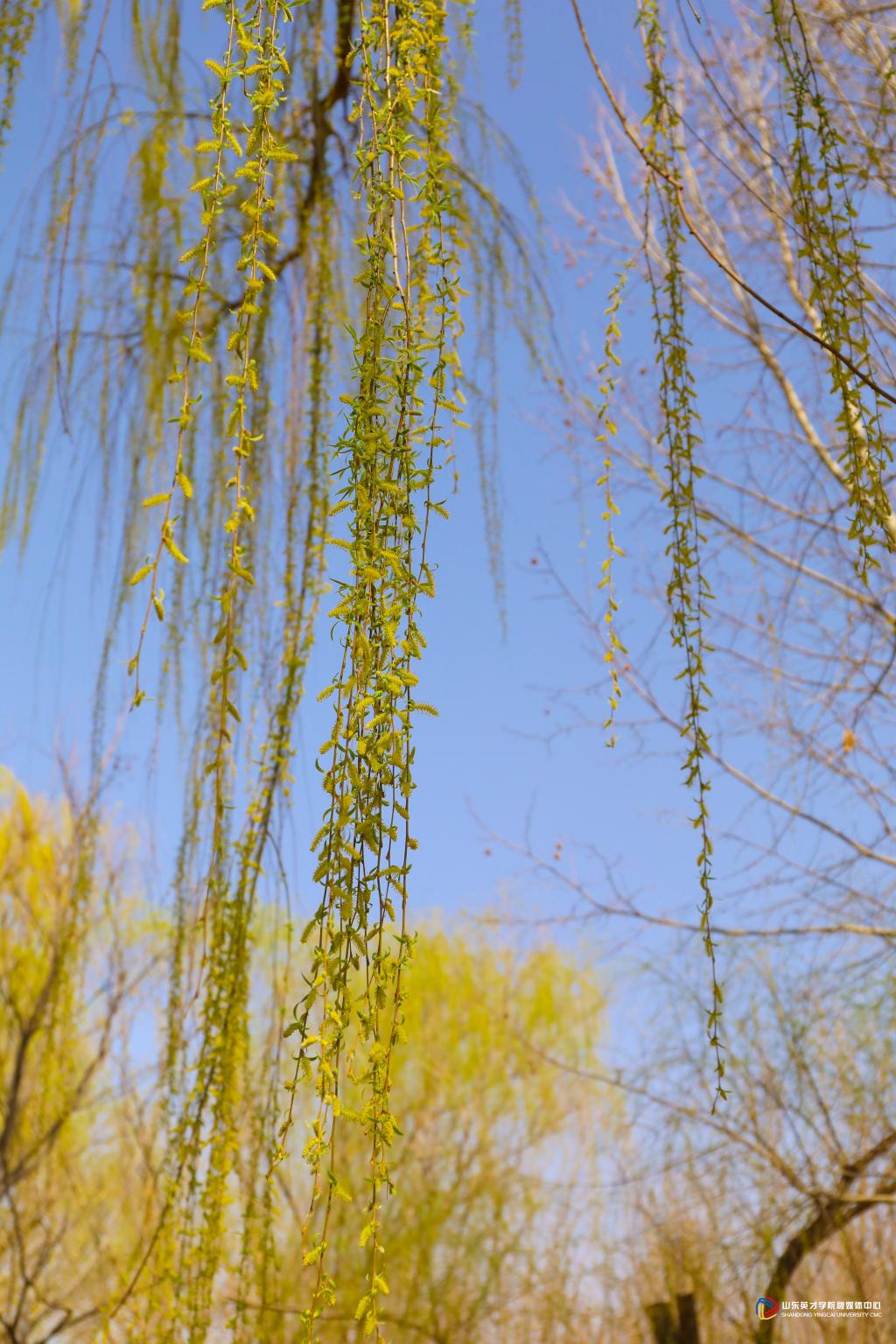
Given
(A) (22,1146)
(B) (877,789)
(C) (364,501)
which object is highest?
(B) (877,789)

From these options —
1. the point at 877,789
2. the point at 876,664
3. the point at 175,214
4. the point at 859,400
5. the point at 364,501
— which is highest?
the point at 175,214

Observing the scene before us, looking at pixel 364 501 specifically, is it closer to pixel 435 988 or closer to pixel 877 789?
pixel 877 789

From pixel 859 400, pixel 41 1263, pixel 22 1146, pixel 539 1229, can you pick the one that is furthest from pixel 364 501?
pixel 539 1229

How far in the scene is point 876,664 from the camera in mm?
2303

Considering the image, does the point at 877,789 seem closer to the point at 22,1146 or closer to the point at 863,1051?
the point at 863,1051

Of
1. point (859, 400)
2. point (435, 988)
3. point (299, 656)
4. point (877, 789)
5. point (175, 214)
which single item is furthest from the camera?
point (435, 988)

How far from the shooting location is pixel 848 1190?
2688 millimetres

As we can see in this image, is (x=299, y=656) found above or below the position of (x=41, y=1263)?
above

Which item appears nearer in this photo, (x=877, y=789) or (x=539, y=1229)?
(x=877, y=789)

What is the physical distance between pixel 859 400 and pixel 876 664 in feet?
Result: 5.64

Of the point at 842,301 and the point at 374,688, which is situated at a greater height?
the point at 842,301

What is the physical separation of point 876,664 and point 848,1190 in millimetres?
1311

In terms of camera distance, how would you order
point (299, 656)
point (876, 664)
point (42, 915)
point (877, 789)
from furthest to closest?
point (42, 915) < point (877, 789) < point (876, 664) < point (299, 656)

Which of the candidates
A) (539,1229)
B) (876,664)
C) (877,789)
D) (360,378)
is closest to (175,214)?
(360,378)
